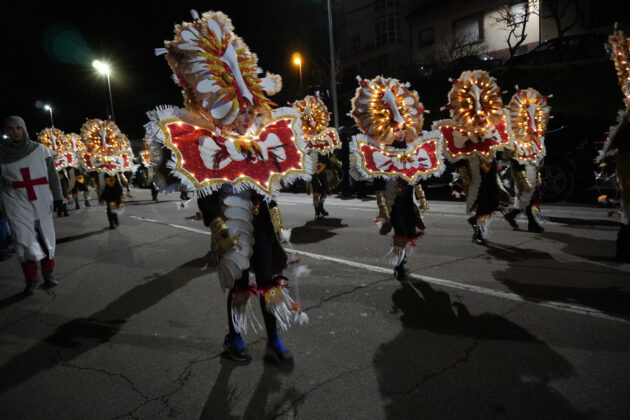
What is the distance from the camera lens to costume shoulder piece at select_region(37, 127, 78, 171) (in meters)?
13.1

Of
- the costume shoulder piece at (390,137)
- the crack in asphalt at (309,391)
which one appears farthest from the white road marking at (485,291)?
the crack in asphalt at (309,391)

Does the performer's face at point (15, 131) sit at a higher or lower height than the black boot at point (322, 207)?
higher

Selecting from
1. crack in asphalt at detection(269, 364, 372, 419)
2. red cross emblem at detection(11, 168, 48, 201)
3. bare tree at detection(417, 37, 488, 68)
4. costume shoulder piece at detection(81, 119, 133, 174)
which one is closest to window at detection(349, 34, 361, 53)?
bare tree at detection(417, 37, 488, 68)

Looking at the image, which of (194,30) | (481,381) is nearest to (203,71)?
(194,30)

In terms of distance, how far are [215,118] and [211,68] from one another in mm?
332

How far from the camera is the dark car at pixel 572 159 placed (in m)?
8.99

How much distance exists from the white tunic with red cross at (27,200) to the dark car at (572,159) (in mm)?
9552

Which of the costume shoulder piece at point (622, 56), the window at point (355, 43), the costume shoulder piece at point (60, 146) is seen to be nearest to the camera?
the costume shoulder piece at point (622, 56)

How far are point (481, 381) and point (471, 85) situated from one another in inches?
162

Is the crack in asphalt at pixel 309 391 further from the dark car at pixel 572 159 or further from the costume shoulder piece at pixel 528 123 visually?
the dark car at pixel 572 159

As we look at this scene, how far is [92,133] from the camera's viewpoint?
9977mm

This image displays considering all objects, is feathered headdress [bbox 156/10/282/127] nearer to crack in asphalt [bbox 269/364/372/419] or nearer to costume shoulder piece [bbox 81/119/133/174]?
crack in asphalt [bbox 269/364/372/419]

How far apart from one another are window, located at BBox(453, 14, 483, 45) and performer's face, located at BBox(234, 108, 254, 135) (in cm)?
3071

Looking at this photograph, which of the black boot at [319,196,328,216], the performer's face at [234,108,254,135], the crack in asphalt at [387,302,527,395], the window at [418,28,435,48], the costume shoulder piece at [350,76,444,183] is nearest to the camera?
the crack in asphalt at [387,302,527,395]
